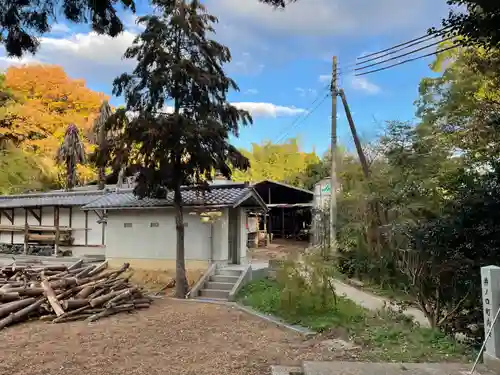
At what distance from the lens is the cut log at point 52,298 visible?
10.1m

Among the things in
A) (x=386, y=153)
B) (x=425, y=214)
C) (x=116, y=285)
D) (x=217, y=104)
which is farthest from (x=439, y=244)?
(x=386, y=153)

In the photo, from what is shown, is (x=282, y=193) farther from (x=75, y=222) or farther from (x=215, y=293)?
(x=215, y=293)

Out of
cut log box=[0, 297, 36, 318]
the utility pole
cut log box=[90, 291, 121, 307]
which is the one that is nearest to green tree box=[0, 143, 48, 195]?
cut log box=[0, 297, 36, 318]

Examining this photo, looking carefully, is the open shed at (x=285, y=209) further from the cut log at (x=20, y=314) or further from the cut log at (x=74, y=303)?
the cut log at (x=20, y=314)

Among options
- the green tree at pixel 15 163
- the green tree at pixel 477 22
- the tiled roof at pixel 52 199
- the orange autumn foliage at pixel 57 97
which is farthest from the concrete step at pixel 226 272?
the orange autumn foliage at pixel 57 97

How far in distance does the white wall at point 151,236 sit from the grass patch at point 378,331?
3.70 meters

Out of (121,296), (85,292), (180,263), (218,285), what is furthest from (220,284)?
(85,292)

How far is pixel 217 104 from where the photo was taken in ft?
42.1

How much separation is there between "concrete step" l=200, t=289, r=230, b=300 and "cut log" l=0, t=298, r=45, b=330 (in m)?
4.59

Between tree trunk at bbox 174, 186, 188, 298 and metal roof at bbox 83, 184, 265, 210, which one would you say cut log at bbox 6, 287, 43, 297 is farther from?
metal roof at bbox 83, 184, 265, 210

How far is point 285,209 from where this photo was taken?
30562mm

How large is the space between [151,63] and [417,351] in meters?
9.84

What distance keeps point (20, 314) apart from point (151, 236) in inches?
251

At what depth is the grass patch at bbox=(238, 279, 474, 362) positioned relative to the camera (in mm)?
6461
